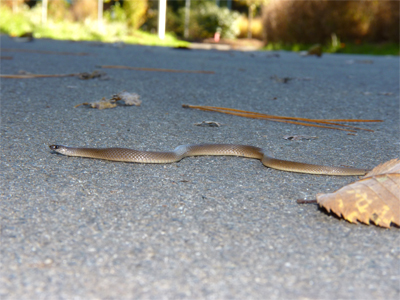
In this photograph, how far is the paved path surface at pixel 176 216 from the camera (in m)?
1.49

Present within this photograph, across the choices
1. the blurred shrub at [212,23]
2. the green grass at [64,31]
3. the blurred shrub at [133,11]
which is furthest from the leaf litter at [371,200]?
the blurred shrub at [212,23]

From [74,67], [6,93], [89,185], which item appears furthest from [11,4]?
[89,185]

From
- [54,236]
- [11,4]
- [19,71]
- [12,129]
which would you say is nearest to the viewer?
[54,236]

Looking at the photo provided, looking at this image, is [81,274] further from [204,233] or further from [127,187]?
[127,187]

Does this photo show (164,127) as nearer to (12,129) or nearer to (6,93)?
(12,129)

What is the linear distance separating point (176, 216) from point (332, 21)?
17.5m

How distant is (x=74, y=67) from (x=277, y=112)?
363cm

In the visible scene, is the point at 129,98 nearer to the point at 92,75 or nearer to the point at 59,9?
the point at 92,75

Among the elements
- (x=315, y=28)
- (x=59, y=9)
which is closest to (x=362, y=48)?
(x=315, y=28)

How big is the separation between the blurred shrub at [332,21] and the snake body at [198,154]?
15.7 meters

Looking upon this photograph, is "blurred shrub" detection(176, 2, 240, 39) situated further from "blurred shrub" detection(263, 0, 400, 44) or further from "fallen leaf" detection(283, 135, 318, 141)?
"fallen leaf" detection(283, 135, 318, 141)

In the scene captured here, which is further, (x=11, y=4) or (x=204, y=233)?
(x=11, y=4)

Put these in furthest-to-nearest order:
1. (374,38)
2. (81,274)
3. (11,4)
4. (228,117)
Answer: (11,4) → (374,38) → (228,117) → (81,274)

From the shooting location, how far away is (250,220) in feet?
6.45
